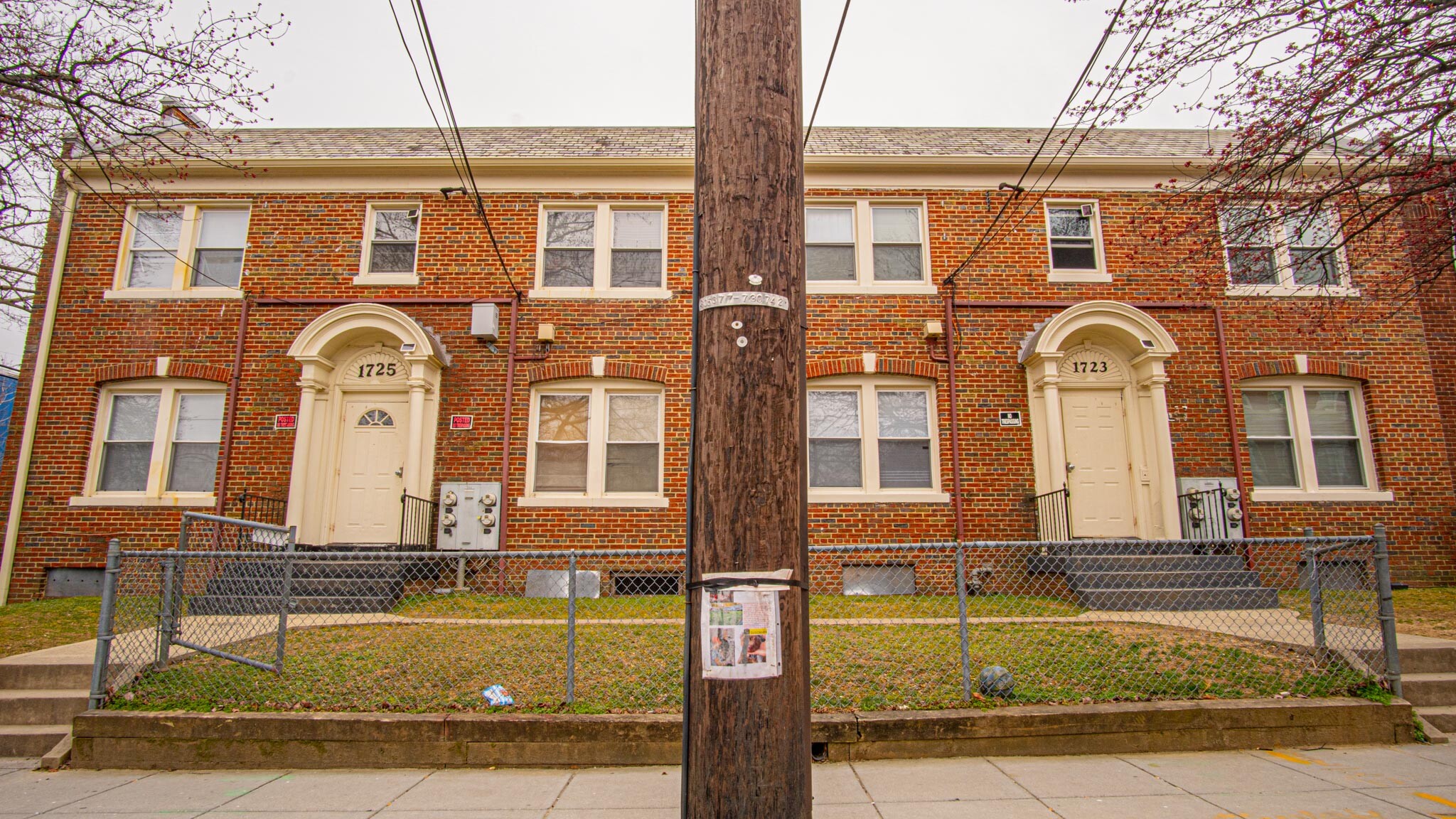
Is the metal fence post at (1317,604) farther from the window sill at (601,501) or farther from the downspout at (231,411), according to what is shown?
the downspout at (231,411)

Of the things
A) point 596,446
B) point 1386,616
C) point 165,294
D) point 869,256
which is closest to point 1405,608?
point 1386,616

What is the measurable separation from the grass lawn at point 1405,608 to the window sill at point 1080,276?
4638 mm

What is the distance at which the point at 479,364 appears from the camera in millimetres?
10617

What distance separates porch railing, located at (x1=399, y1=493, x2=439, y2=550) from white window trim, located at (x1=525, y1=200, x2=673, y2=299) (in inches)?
126

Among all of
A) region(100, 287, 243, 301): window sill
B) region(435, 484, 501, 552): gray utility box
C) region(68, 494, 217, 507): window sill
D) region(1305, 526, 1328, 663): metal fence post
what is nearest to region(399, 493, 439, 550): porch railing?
region(435, 484, 501, 552): gray utility box

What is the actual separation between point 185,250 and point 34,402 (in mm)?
2792

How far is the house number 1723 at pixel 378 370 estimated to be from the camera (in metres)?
10.6

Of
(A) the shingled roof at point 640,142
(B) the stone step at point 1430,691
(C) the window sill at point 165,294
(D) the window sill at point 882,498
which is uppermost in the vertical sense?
(A) the shingled roof at point 640,142

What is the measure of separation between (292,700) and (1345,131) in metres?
8.99

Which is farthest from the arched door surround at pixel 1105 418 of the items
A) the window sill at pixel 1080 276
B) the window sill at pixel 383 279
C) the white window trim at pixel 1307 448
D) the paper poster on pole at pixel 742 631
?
the paper poster on pole at pixel 742 631

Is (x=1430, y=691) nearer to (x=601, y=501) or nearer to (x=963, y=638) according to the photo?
(x=963, y=638)

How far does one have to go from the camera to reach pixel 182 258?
35.7 ft

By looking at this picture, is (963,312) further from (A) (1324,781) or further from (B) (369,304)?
(B) (369,304)

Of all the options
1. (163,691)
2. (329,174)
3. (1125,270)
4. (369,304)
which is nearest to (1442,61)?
(1125,270)
